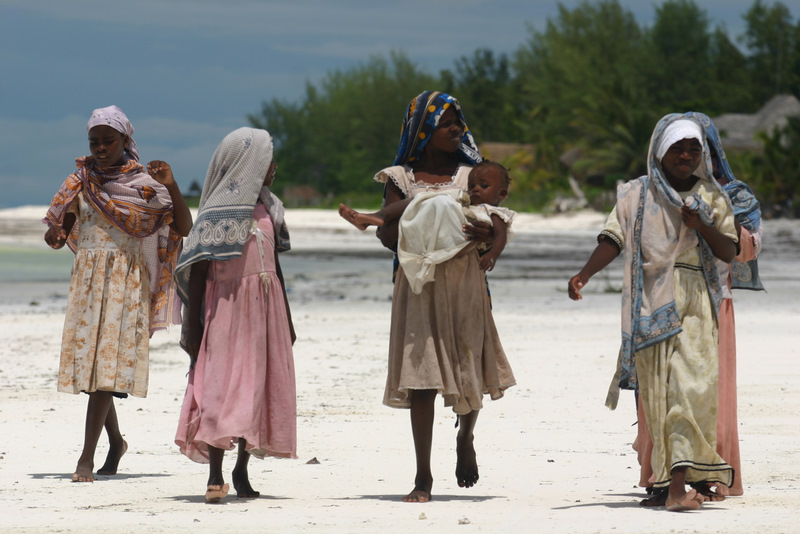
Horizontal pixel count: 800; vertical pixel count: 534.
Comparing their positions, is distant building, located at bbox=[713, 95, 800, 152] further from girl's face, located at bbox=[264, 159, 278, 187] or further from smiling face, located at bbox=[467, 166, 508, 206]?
girl's face, located at bbox=[264, 159, 278, 187]

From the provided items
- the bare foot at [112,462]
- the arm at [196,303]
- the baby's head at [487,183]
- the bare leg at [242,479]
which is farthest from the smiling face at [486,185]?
the bare foot at [112,462]

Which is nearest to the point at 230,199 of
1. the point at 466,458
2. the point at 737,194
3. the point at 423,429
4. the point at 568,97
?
the point at 423,429

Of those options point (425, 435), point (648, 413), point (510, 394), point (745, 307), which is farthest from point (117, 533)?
point (745, 307)

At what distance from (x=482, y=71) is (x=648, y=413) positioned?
83.4m

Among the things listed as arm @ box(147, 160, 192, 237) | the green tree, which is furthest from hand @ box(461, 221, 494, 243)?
the green tree

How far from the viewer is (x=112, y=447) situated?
6.27m

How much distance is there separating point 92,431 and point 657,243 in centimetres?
296

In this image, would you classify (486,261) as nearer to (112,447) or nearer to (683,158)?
(683,158)

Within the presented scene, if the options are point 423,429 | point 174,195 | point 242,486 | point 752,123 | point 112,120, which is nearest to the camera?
point 423,429

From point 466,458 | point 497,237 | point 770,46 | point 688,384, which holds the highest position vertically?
point 770,46

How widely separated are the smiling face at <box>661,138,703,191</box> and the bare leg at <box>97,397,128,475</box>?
124 inches

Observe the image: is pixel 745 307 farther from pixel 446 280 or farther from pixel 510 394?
pixel 446 280

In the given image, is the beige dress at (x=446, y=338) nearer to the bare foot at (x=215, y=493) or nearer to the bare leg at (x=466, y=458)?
the bare leg at (x=466, y=458)

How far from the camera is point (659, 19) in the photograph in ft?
249
